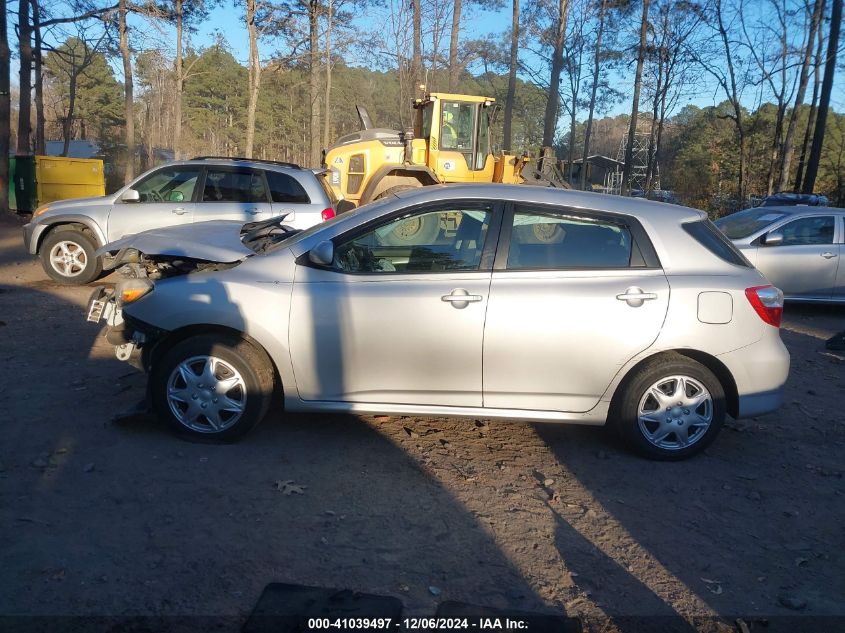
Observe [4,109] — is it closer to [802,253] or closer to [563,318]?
[802,253]

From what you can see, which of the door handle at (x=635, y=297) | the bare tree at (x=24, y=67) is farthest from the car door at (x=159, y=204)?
the bare tree at (x=24, y=67)

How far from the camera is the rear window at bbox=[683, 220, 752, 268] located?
4770 millimetres

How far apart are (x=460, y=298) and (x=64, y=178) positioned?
17094 millimetres

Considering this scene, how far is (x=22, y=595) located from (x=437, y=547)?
6.10 feet

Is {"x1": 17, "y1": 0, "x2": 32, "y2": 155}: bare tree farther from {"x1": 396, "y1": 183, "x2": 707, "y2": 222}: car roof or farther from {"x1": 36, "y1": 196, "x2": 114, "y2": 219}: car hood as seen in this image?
{"x1": 396, "y1": 183, "x2": 707, "y2": 222}: car roof

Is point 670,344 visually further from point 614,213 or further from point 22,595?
point 22,595

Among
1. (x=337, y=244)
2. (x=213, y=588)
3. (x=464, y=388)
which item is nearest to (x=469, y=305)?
(x=464, y=388)

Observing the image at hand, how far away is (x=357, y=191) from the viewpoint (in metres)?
15.1

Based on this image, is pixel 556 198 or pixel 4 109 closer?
pixel 556 198

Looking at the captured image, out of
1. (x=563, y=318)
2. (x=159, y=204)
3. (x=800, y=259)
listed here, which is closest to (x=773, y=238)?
(x=800, y=259)

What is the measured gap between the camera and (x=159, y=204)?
9.58m

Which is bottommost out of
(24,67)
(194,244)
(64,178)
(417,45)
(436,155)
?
(194,244)

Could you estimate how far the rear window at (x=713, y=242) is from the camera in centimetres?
477

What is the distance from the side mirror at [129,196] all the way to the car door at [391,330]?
595cm
